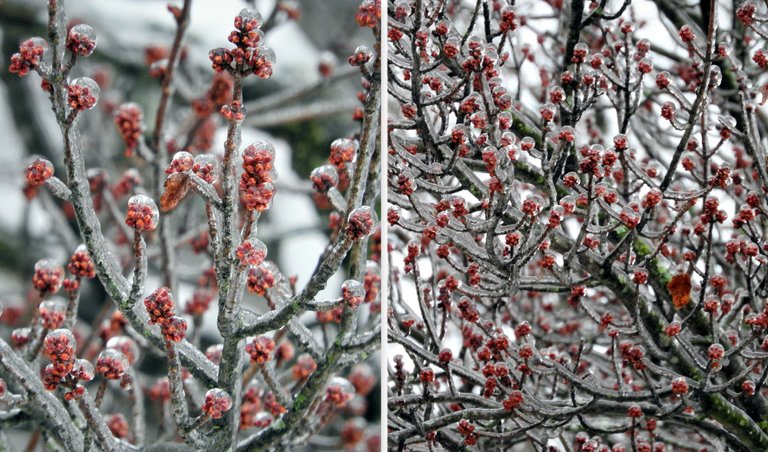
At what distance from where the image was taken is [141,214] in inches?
29.7

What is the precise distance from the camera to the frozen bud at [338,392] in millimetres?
983

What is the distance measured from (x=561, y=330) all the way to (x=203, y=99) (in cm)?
80

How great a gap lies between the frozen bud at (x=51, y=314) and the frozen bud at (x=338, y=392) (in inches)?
13.4

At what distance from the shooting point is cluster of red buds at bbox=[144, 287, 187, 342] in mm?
Result: 777

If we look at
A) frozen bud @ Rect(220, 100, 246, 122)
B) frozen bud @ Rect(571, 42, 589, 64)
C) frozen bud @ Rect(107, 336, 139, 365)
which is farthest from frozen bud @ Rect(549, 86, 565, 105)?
frozen bud @ Rect(107, 336, 139, 365)

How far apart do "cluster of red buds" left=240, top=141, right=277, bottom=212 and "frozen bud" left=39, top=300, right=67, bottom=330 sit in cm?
32

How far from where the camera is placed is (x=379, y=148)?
3.32ft

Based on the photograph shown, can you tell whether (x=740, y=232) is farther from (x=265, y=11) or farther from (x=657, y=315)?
(x=265, y=11)

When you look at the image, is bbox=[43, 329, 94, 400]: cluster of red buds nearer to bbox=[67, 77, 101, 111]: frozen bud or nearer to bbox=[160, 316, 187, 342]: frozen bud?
bbox=[160, 316, 187, 342]: frozen bud

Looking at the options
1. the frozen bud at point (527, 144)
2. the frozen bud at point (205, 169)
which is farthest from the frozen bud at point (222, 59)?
the frozen bud at point (527, 144)

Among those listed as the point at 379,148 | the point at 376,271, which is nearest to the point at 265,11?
the point at 379,148

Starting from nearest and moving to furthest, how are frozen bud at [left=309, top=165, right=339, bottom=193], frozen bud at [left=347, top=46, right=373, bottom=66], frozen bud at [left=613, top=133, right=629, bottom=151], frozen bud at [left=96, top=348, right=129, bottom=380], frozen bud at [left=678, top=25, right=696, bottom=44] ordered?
frozen bud at [left=96, top=348, right=129, bottom=380]
frozen bud at [left=309, top=165, right=339, bottom=193]
frozen bud at [left=347, top=46, right=373, bottom=66]
frozen bud at [left=613, top=133, right=629, bottom=151]
frozen bud at [left=678, top=25, right=696, bottom=44]

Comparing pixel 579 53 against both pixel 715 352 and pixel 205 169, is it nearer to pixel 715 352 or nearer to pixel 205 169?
pixel 715 352

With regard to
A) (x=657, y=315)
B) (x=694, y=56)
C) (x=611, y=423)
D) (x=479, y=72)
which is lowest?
(x=611, y=423)
